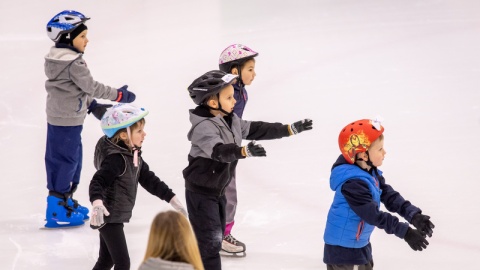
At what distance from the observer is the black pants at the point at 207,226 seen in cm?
502

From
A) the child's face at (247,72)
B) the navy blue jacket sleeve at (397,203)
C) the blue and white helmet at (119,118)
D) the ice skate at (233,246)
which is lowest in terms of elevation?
the ice skate at (233,246)

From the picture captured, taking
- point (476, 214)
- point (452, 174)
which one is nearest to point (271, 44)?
point (452, 174)

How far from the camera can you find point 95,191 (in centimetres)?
473

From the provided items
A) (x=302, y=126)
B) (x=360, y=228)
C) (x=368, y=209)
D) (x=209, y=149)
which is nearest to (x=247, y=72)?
(x=302, y=126)

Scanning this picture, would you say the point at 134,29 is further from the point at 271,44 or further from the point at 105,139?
the point at 105,139

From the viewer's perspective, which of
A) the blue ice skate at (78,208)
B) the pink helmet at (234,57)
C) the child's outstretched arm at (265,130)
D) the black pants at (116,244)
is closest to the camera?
the black pants at (116,244)

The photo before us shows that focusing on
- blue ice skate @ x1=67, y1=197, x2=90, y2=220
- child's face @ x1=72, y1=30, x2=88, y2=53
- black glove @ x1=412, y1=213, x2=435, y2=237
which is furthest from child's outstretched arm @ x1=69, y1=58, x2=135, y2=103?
black glove @ x1=412, y1=213, x2=435, y2=237

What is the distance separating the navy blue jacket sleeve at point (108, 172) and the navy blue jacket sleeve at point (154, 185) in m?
0.16

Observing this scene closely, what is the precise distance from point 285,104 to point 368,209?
443 cm

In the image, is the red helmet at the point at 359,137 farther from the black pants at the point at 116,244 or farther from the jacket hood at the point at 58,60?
the jacket hood at the point at 58,60

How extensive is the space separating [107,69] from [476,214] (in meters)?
4.43

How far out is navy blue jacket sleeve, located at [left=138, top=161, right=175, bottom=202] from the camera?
4.98m

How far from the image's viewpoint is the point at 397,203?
4.58m

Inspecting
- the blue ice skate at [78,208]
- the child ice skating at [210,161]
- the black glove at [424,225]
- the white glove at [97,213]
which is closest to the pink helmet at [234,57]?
the child ice skating at [210,161]
